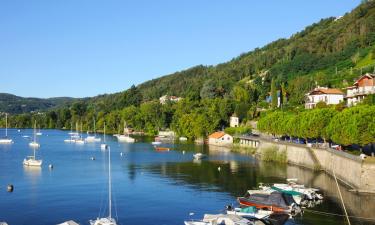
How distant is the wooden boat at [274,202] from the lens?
171 feet

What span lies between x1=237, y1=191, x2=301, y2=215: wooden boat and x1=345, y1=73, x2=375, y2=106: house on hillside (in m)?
55.6

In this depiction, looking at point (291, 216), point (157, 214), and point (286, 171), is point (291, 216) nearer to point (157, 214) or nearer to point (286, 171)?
point (157, 214)

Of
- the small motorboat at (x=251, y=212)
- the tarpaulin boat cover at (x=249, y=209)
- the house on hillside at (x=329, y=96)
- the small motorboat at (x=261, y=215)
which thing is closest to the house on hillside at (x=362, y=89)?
the house on hillside at (x=329, y=96)

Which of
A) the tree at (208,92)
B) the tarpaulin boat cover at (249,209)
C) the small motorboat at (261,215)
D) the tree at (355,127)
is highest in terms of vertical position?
the tree at (208,92)

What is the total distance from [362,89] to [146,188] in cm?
5892

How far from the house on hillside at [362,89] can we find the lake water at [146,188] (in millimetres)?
27309

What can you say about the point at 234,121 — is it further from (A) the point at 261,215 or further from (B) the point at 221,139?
(A) the point at 261,215

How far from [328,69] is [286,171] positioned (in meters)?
96.3

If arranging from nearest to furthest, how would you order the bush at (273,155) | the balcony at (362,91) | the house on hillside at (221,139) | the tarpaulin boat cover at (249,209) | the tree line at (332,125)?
the tarpaulin boat cover at (249,209), the tree line at (332,125), the bush at (273,155), the balcony at (362,91), the house on hillside at (221,139)

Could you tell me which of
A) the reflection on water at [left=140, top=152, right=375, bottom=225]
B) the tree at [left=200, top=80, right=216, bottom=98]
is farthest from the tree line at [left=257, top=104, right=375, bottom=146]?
the tree at [left=200, top=80, right=216, bottom=98]

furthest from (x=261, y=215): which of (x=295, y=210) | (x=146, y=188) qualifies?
(x=146, y=188)

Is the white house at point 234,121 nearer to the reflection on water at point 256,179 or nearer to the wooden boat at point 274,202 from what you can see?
the reflection on water at point 256,179

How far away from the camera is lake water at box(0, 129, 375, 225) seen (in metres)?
51.2

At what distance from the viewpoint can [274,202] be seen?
5262cm
